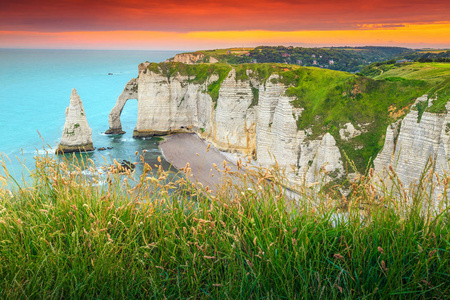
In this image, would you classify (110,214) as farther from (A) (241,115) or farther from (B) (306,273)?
(A) (241,115)

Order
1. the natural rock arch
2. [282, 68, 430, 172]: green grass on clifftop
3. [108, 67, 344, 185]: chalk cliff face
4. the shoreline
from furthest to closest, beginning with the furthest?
the natural rock arch
the shoreline
[108, 67, 344, 185]: chalk cliff face
[282, 68, 430, 172]: green grass on clifftop

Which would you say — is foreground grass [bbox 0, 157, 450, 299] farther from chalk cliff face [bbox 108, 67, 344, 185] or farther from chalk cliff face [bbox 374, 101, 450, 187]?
chalk cliff face [bbox 374, 101, 450, 187]

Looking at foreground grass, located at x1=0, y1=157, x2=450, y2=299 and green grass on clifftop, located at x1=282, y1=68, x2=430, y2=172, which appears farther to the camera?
green grass on clifftop, located at x1=282, y1=68, x2=430, y2=172

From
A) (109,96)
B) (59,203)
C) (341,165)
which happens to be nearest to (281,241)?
(59,203)

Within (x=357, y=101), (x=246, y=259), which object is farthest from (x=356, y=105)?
(x=246, y=259)

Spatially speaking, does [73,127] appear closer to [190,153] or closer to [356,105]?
[190,153]

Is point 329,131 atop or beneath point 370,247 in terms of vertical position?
beneath

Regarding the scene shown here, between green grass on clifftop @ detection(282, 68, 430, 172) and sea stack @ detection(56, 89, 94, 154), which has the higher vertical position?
green grass on clifftop @ detection(282, 68, 430, 172)

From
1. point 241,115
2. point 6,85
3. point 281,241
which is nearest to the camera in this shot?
point 281,241

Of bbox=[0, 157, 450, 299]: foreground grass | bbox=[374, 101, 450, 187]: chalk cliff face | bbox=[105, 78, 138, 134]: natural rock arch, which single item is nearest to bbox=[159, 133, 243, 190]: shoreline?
bbox=[105, 78, 138, 134]: natural rock arch

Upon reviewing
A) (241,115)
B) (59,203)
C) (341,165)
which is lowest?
(341,165)
